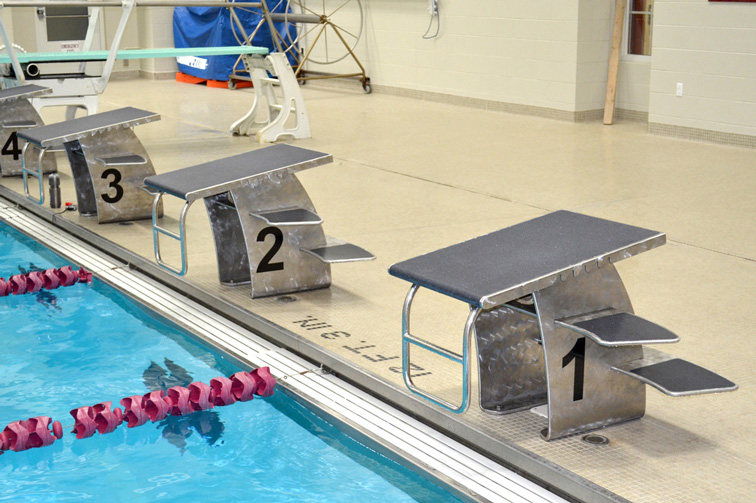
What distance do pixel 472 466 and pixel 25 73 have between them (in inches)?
239

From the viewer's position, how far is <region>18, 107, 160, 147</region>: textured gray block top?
184 inches

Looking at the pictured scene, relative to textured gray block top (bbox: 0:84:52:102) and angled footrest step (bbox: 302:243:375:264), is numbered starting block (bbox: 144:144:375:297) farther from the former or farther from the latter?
textured gray block top (bbox: 0:84:52:102)

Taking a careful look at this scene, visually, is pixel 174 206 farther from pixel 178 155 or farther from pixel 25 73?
pixel 25 73

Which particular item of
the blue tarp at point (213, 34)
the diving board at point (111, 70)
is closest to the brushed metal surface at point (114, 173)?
the diving board at point (111, 70)

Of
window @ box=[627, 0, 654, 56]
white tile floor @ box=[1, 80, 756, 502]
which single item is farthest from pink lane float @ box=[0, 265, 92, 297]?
window @ box=[627, 0, 654, 56]

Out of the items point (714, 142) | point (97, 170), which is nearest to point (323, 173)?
point (97, 170)

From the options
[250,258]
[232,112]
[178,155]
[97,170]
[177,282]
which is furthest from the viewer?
[232,112]

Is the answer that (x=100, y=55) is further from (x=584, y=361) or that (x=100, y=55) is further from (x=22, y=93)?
(x=584, y=361)

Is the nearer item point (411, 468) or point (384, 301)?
point (411, 468)

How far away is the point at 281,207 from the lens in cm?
366

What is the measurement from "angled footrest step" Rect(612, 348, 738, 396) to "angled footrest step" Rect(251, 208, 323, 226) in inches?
56.7

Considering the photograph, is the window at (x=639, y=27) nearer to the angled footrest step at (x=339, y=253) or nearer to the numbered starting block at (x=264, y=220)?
the numbered starting block at (x=264, y=220)

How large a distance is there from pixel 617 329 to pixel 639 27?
6.91m

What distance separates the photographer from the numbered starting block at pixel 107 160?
472 cm
